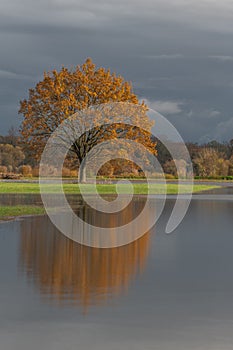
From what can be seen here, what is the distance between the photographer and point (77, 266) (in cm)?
1169

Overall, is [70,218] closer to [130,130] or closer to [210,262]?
[210,262]

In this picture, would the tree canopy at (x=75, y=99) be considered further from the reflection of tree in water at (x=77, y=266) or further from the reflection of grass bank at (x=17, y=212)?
the reflection of tree in water at (x=77, y=266)

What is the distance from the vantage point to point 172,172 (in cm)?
10194

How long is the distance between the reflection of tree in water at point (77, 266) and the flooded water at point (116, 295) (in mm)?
15

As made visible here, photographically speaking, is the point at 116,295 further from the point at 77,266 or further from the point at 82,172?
the point at 82,172

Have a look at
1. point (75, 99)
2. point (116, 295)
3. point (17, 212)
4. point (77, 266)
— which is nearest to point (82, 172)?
point (75, 99)

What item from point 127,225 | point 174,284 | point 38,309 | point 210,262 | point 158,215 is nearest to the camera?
point 38,309

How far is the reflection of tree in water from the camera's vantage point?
364 inches

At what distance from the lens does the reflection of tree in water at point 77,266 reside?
9.26 metres

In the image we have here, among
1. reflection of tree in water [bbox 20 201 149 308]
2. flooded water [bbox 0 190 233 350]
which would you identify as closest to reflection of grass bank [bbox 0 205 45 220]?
reflection of tree in water [bbox 20 201 149 308]

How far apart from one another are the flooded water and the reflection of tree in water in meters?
0.01

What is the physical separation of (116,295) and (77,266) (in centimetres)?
273

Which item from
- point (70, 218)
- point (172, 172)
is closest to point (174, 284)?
point (70, 218)

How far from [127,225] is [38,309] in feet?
40.1
